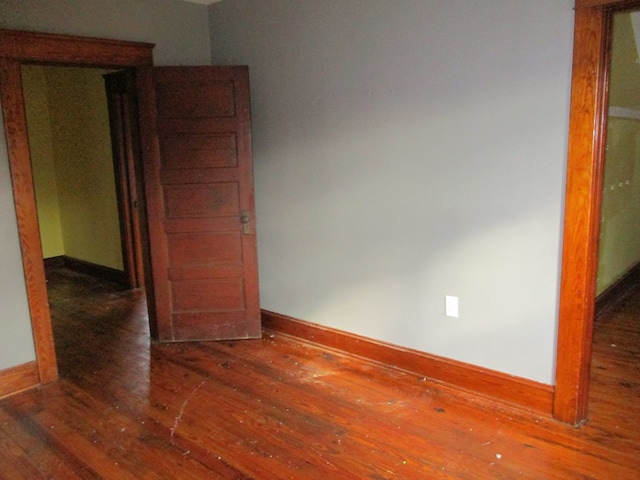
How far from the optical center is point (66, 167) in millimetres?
6141

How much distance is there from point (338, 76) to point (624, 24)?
2260 millimetres

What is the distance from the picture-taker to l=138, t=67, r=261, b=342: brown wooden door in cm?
358

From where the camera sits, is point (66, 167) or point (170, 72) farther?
point (66, 167)

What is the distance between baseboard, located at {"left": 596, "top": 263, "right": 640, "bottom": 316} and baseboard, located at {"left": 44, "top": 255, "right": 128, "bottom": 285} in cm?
452

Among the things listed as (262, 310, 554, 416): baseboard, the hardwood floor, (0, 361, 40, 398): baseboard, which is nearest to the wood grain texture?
(262, 310, 554, 416): baseboard

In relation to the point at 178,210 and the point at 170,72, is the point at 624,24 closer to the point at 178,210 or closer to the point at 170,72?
the point at 170,72

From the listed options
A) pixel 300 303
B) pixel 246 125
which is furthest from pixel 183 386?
pixel 246 125

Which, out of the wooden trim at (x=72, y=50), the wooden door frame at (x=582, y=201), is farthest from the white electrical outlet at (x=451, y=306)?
the wooden trim at (x=72, y=50)

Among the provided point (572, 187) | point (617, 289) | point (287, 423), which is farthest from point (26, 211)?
point (617, 289)

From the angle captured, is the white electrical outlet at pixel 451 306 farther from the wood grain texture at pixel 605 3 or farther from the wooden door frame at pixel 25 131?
the wooden door frame at pixel 25 131

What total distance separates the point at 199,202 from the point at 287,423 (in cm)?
174

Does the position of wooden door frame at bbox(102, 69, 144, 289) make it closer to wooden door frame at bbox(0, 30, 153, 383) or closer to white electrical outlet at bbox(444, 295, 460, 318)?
wooden door frame at bbox(0, 30, 153, 383)

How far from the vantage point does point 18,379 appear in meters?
3.10

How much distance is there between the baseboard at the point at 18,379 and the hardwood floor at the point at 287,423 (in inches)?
3.0
